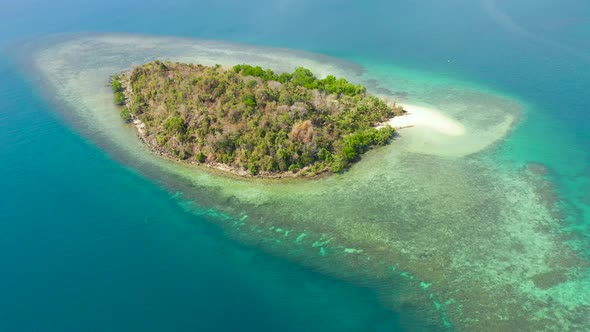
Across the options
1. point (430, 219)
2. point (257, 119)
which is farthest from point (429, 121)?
point (257, 119)

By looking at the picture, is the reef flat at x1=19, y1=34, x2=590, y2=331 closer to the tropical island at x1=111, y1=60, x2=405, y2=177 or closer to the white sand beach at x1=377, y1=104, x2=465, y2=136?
the white sand beach at x1=377, y1=104, x2=465, y2=136

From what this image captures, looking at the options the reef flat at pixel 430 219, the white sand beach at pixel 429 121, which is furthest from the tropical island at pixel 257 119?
the reef flat at pixel 430 219

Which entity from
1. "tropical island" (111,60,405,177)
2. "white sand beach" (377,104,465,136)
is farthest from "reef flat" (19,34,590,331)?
"tropical island" (111,60,405,177)

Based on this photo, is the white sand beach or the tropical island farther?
the white sand beach

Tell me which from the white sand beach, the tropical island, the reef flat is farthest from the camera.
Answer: the white sand beach

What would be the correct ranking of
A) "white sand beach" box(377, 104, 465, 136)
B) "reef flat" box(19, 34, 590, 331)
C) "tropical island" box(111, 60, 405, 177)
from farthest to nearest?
1. "white sand beach" box(377, 104, 465, 136)
2. "tropical island" box(111, 60, 405, 177)
3. "reef flat" box(19, 34, 590, 331)

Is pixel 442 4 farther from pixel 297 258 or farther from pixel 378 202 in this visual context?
pixel 297 258

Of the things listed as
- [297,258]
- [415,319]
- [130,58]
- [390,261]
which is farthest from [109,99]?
[415,319]
